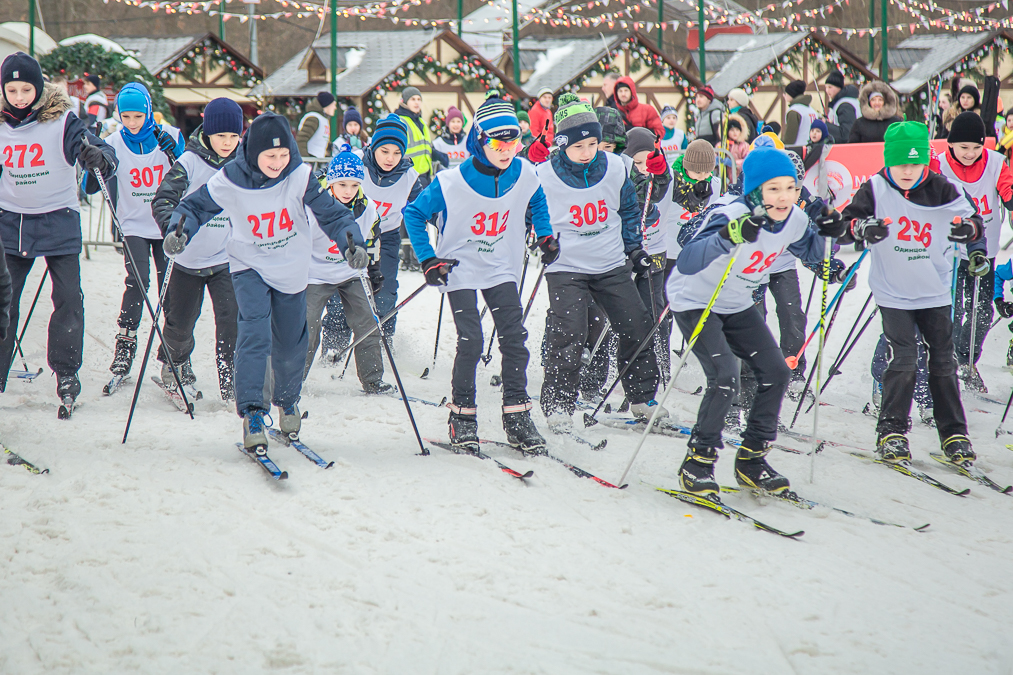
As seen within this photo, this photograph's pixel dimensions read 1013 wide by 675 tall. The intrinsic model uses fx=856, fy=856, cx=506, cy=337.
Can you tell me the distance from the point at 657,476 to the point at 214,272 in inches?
119

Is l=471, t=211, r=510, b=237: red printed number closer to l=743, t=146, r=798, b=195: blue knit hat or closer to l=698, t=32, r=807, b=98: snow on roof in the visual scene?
l=743, t=146, r=798, b=195: blue knit hat

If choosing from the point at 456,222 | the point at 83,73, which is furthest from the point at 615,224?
the point at 83,73

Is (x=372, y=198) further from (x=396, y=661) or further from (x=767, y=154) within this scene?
(x=396, y=661)

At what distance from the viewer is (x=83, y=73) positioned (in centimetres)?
1464

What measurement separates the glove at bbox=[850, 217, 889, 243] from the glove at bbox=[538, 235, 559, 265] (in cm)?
158

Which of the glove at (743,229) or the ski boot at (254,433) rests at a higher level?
the glove at (743,229)

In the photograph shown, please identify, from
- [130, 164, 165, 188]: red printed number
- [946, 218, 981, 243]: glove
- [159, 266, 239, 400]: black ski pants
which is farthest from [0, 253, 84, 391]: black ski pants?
[946, 218, 981, 243]: glove

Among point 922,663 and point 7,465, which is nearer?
point 922,663

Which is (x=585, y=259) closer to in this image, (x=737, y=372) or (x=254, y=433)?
(x=737, y=372)

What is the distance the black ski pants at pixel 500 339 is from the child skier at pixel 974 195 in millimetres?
2861

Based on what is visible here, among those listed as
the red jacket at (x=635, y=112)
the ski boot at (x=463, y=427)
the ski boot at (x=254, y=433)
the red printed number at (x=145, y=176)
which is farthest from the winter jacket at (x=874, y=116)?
the ski boot at (x=254, y=433)

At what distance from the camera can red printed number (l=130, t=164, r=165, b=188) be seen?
230 inches

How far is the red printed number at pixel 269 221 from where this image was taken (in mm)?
4148

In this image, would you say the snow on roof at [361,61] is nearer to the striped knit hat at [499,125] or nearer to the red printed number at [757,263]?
the striped knit hat at [499,125]
